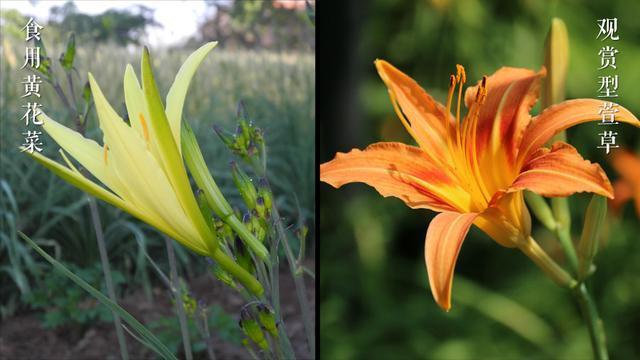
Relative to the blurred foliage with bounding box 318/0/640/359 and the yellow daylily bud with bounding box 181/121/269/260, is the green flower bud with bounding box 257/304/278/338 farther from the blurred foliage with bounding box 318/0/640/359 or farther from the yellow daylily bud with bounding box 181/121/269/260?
the blurred foliage with bounding box 318/0/640/359

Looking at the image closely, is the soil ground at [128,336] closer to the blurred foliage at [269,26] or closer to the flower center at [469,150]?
the blurred foliage at [269,26]

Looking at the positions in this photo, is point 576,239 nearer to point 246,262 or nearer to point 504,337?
point 504,337

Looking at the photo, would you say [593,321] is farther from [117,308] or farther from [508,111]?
[117,308]

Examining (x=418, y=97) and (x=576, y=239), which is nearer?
(x=576, y=239)

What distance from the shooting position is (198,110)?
6.22 ft

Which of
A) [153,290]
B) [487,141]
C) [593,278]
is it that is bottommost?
[153,290]

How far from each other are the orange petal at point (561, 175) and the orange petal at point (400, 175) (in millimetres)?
103

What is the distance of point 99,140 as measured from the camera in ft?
6.06

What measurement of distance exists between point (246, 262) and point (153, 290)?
2.43 ft

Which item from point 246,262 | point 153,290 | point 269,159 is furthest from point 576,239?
point 153,290

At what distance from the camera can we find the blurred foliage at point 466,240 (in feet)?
4.06

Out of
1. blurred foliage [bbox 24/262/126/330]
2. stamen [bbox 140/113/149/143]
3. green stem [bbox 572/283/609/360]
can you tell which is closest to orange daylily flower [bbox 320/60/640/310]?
green stem [bbox 572/283/609/360]

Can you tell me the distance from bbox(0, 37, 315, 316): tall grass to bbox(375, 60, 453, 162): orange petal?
0.54 m

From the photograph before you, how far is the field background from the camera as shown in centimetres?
183
